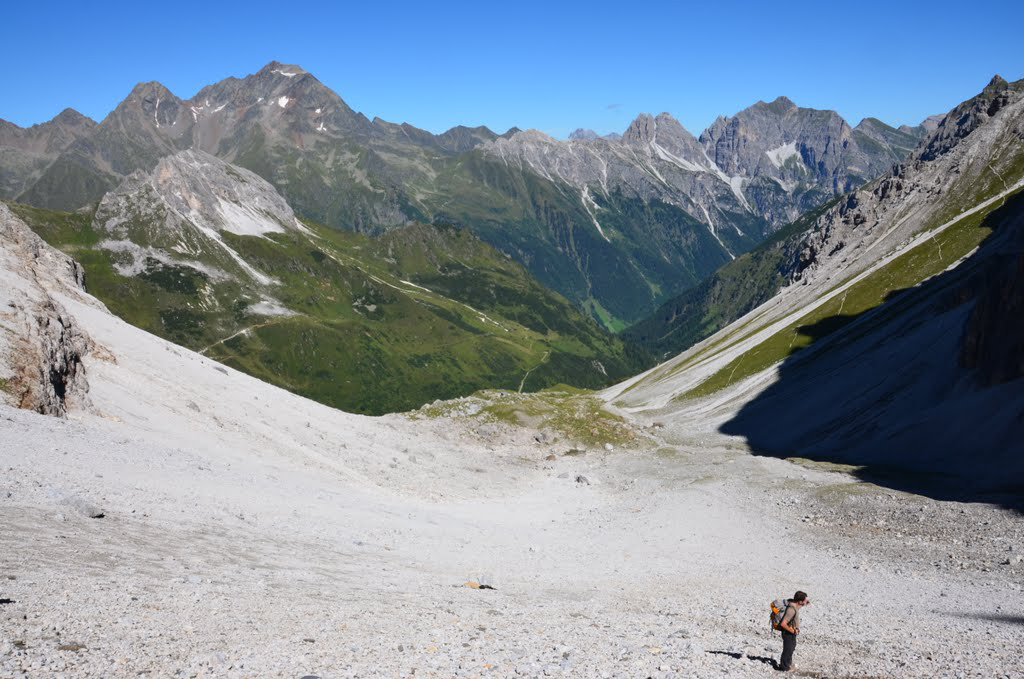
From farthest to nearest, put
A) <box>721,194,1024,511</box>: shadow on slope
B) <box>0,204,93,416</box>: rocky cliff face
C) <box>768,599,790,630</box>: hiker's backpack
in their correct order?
<box>721,194,1024,511</box>: shadow on slope < <box>0,204,93,416</box>: rocky cliff face < <box>768,599,790,630</box>: hiker's backpack

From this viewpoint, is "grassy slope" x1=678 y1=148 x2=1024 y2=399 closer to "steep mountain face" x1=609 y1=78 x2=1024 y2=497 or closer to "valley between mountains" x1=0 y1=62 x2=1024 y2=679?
"steep mountain face" x1=609 y1=78 x2=1024 y2=497

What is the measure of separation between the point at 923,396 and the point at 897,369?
44.1 ft

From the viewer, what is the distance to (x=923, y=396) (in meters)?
87.1

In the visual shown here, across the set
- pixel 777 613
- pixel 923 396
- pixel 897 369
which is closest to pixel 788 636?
pixel 777 613

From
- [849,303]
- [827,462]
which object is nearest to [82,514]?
[827,462]

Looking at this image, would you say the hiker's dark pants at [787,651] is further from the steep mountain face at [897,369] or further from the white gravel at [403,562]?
the steep mountain face at [897,369]

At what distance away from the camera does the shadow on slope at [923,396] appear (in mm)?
63906

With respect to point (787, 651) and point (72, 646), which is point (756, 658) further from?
point (72, 646)

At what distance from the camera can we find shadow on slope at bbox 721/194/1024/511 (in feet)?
210

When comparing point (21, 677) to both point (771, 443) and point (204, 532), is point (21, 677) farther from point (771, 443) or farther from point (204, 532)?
point (771, 443)

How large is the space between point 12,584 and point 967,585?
37822 mm

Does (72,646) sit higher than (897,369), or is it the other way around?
(897,369)

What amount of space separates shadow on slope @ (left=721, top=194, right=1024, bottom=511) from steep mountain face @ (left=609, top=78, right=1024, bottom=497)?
8.7 inches

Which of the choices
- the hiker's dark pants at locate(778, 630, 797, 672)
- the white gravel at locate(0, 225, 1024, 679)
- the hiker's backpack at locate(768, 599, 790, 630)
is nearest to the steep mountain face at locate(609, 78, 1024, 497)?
the white gravel at locate(0, 225, 1024, 679)
